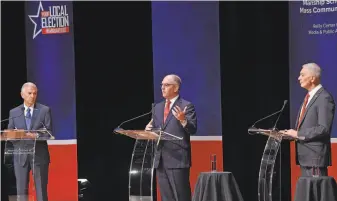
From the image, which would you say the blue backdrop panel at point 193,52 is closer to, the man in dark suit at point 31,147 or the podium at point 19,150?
the man in dark suit at point 31,147

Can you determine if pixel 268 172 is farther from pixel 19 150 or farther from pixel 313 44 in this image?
pixel 19 150

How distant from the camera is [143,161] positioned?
7066 millimetres

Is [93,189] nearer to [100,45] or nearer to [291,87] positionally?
[100,45]

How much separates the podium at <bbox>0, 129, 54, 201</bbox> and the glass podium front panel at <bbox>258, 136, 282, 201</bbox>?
2350 mm

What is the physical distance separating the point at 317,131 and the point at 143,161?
5.38 ft

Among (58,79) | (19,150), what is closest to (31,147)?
(19,150)

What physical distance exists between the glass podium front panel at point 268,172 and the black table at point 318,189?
1.05 feet

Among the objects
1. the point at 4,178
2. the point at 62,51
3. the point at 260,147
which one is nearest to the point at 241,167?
the point at 260,147

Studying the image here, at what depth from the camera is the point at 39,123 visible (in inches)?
327

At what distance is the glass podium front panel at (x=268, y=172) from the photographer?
652 centimetres

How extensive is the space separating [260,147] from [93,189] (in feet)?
7.67

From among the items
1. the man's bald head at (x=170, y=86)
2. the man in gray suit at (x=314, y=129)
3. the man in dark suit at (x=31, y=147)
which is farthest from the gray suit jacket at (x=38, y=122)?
the man in gray suit at (x=314, y=129)

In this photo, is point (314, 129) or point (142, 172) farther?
point (142, 172)

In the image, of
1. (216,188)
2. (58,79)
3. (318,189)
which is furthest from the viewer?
(58,79)
